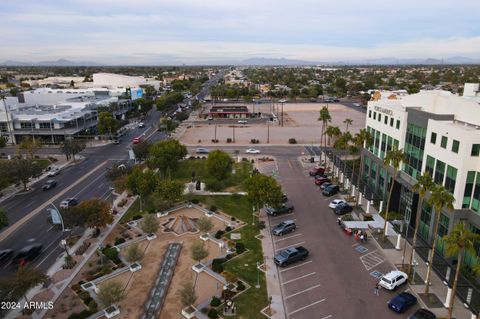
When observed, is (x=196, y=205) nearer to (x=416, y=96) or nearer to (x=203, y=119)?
(x=416, y=96)

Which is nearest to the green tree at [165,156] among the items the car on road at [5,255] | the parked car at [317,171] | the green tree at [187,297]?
the car on road at [5,255]

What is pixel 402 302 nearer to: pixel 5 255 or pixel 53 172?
pixel 5 255

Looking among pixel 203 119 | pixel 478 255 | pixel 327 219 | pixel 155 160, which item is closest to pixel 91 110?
pixel 203 119

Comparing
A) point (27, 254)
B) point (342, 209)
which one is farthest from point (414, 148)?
point (27, 254)

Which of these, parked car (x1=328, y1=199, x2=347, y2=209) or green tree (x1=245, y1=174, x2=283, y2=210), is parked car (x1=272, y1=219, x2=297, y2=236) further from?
parked car (x1=328, y1=199, x2=347, y2=209)

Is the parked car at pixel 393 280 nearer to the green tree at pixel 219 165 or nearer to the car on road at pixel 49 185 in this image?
the green tree at pixel 219 165

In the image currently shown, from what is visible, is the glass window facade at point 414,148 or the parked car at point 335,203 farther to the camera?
the parked car at point 335,203
